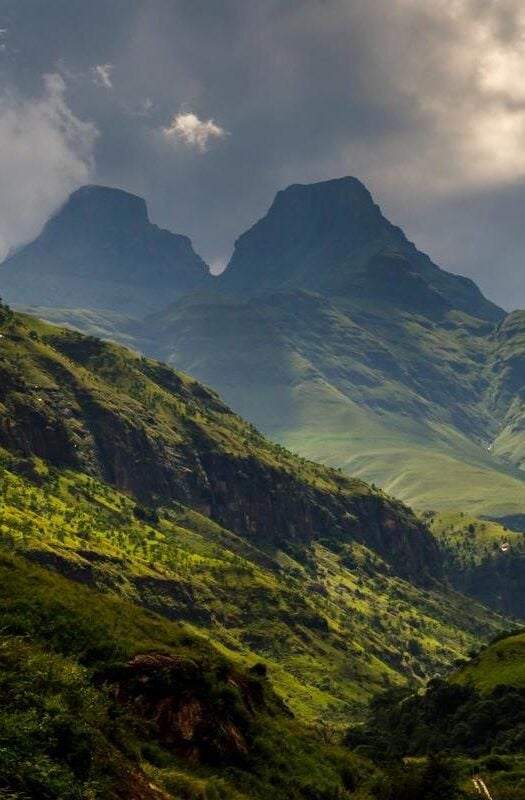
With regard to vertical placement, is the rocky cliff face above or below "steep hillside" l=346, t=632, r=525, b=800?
below

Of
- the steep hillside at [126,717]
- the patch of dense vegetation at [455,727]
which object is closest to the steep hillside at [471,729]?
the patch of dense vegetation at [455,727]

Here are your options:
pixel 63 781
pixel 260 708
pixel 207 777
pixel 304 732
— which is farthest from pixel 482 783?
pixel 63 781

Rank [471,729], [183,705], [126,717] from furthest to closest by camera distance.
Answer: [471,729] < [183,705] < [126,717]

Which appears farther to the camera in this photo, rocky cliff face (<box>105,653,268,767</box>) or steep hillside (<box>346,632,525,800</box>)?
steep hillside (<box>346,632,525,800</box>)

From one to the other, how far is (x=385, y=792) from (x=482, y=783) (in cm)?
2475

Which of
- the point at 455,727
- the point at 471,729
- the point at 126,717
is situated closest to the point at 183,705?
the point at 126,717

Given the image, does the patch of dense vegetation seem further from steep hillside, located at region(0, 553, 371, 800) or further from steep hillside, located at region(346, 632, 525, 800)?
steep hillside, located at region(0, 553, 371, 800)

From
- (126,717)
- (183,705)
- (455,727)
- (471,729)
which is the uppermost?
(471,729)

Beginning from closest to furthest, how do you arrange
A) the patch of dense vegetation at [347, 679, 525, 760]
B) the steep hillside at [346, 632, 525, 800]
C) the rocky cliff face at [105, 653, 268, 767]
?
1. the rocky cliff face at [105, 653, 268, 767]
2. the steep hillside at [346, 632, 525, 800]
3. the patch of dense vegetation at [347, 679, 525, 760]

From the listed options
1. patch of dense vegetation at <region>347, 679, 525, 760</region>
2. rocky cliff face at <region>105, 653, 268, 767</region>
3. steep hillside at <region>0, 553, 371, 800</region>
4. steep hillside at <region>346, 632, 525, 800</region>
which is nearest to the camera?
steep hillside at <region>0, 553, 371, 800</region>

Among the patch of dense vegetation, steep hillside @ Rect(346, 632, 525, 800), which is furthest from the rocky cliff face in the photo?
the patch of dense vegetation

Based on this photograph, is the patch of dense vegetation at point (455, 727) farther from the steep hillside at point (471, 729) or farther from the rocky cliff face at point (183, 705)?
the rocky cliff face at point (183, 705)

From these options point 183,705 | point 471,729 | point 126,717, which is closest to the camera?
point 126,717

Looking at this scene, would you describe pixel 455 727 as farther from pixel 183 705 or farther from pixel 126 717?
pixel 126 717
